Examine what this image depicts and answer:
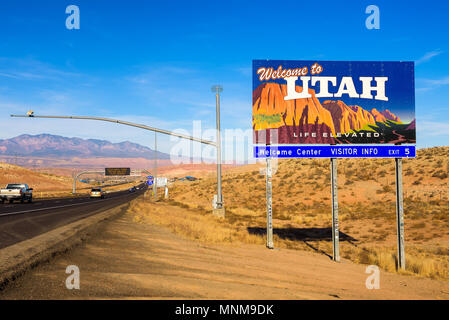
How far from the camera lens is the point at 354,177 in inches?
1844

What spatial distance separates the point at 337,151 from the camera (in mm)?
12672

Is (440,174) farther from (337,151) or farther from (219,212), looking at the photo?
(337,151)

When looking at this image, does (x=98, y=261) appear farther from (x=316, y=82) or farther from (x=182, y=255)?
(x=316, y=82)

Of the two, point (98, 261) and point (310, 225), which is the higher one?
point (98, 261)

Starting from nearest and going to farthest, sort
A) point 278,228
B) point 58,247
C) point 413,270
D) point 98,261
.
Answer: point 98,261 → point 58,247 → point 413,270 → point 278,228

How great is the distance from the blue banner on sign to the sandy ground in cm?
364

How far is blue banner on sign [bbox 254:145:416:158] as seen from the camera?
1251cm

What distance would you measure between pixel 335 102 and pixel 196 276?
28.6ft

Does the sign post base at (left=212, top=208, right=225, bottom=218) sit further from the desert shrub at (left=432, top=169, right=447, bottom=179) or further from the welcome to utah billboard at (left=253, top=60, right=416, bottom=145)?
the desert shrub at (left=432, top=169, right=447, bottom=179)

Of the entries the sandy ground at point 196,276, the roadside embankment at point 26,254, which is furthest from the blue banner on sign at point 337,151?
the roadside embankment at point 26,254

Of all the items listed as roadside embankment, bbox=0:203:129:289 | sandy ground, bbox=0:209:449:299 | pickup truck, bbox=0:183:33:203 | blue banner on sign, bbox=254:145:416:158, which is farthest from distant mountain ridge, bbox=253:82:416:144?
→ pickup truck, bbox=0:183:33:203

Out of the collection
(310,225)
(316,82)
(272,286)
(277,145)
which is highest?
(316,82)
